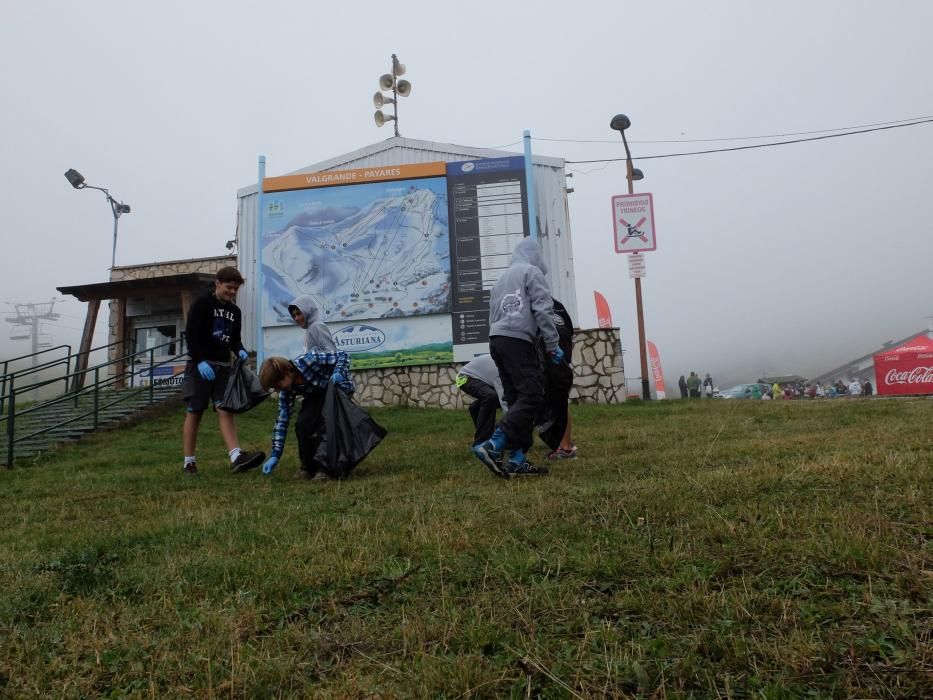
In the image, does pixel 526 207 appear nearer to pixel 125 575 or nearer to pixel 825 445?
pixel 825 445

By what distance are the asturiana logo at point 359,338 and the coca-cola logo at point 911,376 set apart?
20.2 metres

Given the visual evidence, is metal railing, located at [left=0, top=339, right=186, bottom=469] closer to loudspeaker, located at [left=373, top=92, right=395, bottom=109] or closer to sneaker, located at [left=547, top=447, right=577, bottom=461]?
sneaker, located at [left=547, top=447, right=577, bottom=461]

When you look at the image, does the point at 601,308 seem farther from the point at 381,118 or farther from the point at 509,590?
the point at 509,590

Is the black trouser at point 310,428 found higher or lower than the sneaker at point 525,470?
higher

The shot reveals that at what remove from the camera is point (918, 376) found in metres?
23.7

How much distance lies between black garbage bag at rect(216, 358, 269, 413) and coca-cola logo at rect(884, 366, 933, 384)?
2466 centimetres

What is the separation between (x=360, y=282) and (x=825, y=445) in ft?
33.9

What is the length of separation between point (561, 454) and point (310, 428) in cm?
205

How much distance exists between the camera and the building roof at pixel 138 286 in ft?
51.3

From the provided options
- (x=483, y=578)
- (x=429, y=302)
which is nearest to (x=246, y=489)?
(x=483, y=578)

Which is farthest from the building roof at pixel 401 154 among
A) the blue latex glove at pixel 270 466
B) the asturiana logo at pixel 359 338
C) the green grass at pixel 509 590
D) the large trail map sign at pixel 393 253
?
the green grass at pixel 509 590

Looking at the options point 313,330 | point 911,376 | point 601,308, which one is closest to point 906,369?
point 911,376

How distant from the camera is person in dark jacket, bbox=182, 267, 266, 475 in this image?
20.1 feet

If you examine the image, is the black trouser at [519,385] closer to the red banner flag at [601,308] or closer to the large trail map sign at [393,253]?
the large trail map sign at [393,253]
